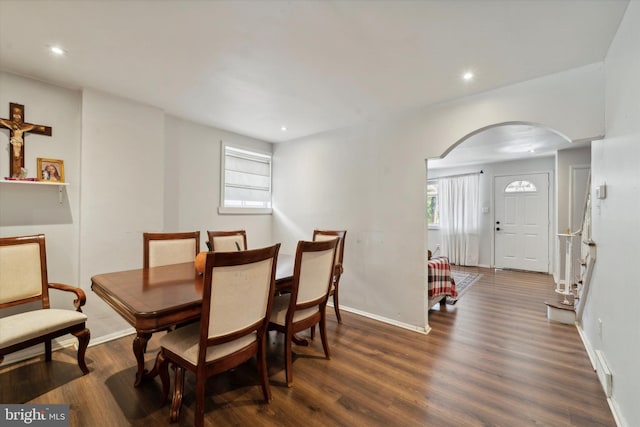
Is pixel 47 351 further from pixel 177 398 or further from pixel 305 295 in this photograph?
pixel 305 295

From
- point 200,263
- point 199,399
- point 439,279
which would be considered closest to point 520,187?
point 439,279

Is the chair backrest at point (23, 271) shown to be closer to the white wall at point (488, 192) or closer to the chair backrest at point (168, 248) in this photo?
the chair backrest at point (168, 248)

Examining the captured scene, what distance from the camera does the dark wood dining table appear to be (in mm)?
1338

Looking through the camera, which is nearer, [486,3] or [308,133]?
[486,3]

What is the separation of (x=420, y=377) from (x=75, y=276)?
3.21m

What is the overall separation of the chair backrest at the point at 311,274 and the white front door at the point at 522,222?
210 inches

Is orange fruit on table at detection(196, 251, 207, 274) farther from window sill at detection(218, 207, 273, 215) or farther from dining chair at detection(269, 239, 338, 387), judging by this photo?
Answer: window sill at detection(218, 207, 273, 215)

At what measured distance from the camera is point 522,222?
5.69 metres

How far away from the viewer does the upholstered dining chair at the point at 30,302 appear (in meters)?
1.81

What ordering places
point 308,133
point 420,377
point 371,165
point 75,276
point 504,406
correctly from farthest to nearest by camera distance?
1. point 308,133
2. point 371,165
3. point 75,276
4. point 420,377
5. point 504,406

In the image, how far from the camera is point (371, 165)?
132 inches

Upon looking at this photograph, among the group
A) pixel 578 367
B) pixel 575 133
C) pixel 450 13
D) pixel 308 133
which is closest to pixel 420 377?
pixel 578 367

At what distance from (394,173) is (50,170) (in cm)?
337

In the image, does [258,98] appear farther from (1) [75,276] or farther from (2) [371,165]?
(1) [75,276]
